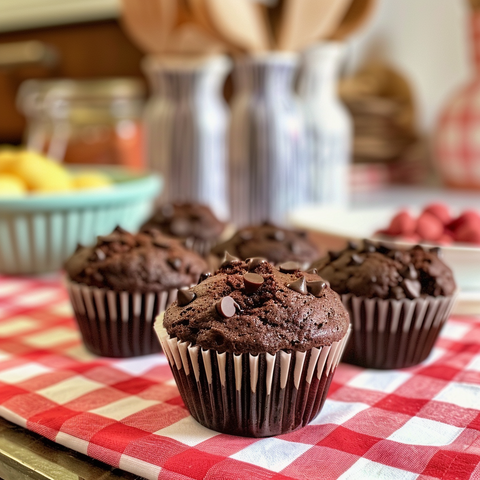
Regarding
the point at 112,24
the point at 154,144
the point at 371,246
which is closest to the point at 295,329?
the point at 371,246

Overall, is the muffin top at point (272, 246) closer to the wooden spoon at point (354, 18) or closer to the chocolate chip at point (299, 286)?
the chocolate chip at point (299, 286)

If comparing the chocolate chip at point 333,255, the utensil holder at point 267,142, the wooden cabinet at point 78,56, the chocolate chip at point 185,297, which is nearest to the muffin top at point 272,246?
the chocolate chip at point 333,255

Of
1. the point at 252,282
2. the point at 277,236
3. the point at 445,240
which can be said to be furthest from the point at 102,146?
the point at 252,282

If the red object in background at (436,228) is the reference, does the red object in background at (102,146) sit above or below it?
above

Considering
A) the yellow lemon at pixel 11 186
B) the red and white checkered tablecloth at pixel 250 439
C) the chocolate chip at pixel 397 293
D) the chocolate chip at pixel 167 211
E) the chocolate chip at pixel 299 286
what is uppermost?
the yellow lemon at pixel 11 186

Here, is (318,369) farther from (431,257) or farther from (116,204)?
(116,204)
